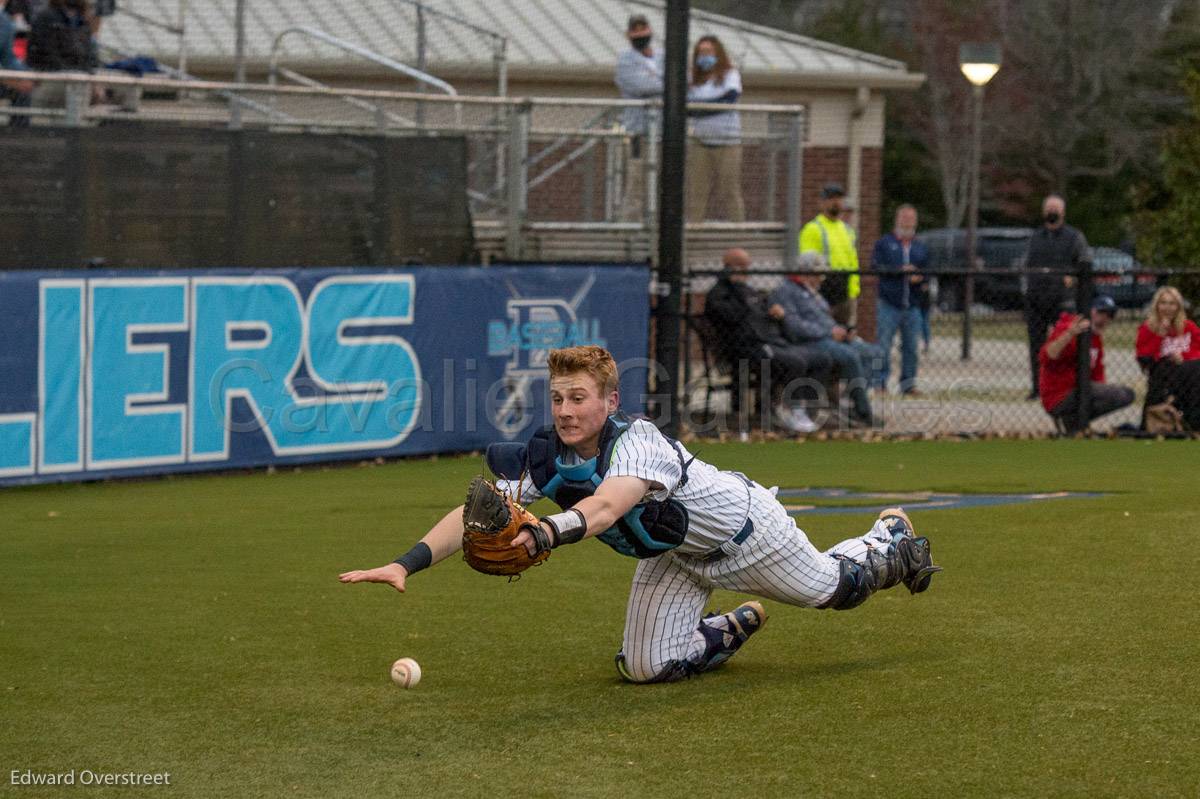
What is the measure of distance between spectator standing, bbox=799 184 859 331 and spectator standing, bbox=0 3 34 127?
6.92m

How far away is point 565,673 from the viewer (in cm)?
655

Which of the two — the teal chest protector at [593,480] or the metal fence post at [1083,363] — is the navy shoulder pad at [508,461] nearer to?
the teal chest protector at [593,480]

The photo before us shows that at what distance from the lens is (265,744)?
18.3 feet

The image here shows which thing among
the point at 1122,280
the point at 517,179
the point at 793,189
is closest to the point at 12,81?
the point at 517,179

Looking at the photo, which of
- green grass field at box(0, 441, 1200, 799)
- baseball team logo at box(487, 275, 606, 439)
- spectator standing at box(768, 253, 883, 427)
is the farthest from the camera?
spectator standing at box(768, 253, 883, 427)

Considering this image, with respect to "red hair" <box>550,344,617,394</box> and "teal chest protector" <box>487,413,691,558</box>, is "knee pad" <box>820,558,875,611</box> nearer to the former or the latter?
"teal chest protector" <box>487,413,691,558</box>

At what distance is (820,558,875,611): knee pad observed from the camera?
6.48 meters

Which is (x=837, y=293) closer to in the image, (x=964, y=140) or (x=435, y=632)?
(x=435, y=632)

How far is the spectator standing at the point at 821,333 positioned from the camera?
14758 mm

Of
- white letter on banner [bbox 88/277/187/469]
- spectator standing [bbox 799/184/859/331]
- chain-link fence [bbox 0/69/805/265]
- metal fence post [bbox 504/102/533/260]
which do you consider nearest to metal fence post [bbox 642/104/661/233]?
chain-link fence [bbox 0/69/805/265]

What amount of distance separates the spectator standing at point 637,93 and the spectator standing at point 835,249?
176 centimetres

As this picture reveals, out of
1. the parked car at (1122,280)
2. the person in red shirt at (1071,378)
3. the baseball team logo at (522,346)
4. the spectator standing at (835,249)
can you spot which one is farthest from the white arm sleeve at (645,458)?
the spectator standing at (835,249)

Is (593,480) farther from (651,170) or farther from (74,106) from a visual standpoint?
(651,170)

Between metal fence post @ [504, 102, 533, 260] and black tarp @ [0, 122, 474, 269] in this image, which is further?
metal fence post @ [504, 102, 533, 260]
